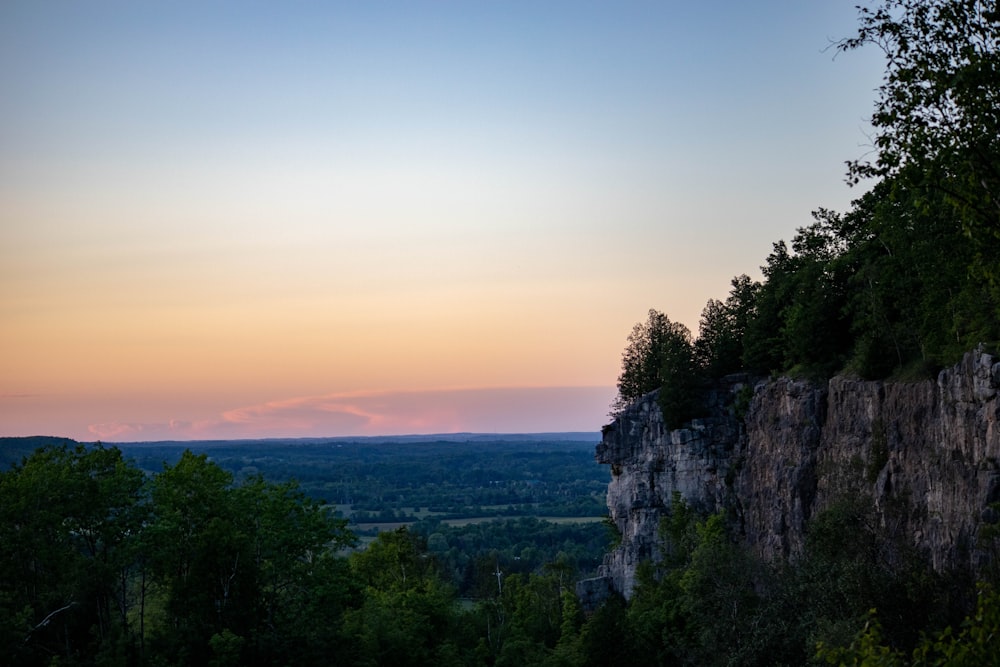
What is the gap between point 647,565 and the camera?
229 feet

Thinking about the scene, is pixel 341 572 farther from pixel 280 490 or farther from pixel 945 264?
pixel 945 264

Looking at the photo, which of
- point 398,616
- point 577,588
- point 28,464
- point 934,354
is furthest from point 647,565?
point 28,464

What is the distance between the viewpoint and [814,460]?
5266 centimetres

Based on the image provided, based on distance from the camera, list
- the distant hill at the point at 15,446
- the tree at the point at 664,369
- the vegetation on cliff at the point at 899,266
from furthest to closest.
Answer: the distant hill at the point at 15,446, the tree at the point at 664,369, the vegetation on cliff at the point at 899,266

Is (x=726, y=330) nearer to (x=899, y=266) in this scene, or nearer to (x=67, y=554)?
(x=899, y=266)

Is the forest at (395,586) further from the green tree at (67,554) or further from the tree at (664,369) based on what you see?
the tree at (664,369)

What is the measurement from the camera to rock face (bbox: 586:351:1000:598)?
122 ft

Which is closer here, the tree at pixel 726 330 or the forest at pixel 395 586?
the forest at pixel 395 586

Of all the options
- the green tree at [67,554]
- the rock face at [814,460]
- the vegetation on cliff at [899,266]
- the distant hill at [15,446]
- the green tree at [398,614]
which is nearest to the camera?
the vegetation on cliff at [899,266]

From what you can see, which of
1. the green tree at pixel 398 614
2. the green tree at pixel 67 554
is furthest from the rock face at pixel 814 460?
the green tree at pixel 67 554

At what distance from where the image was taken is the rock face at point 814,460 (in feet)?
122

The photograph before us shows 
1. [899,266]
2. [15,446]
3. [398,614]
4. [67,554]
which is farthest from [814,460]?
[15,446]

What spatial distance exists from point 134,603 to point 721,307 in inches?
1961

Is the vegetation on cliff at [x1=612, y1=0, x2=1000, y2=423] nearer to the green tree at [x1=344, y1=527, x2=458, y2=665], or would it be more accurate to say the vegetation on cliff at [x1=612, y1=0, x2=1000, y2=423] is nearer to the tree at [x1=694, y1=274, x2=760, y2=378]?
the tree at [x1=694, y1=274, x2=760, y2=378]
